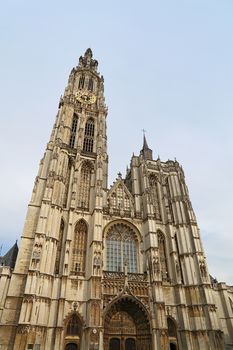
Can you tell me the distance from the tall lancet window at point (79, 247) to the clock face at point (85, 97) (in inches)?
741

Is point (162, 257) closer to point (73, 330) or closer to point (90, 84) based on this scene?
point (73, 330)

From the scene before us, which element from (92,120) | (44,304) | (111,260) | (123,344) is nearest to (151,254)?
(111,260)

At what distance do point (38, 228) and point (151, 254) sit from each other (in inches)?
411

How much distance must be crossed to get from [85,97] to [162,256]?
23.9 m

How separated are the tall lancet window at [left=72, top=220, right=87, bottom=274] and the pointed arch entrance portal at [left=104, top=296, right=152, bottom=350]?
4.19 meters

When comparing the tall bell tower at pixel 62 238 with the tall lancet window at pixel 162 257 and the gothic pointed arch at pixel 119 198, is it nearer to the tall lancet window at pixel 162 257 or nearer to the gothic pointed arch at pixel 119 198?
the gothic pointed arch at pixel 119 198

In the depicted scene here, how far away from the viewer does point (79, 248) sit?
78.3 feet

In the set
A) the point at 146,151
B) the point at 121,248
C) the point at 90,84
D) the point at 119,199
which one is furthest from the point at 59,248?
the point at 90,84

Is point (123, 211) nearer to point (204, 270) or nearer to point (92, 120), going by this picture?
point (204, 270)

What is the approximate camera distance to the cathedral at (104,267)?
19.3 metres

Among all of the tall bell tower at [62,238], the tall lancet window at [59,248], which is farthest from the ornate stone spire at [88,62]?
the tall lancet window at [59,248]

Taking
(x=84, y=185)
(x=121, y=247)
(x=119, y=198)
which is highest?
(x=84, y=185)

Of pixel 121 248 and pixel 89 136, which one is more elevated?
pixel 89 136

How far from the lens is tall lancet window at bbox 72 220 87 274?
22734 mm
